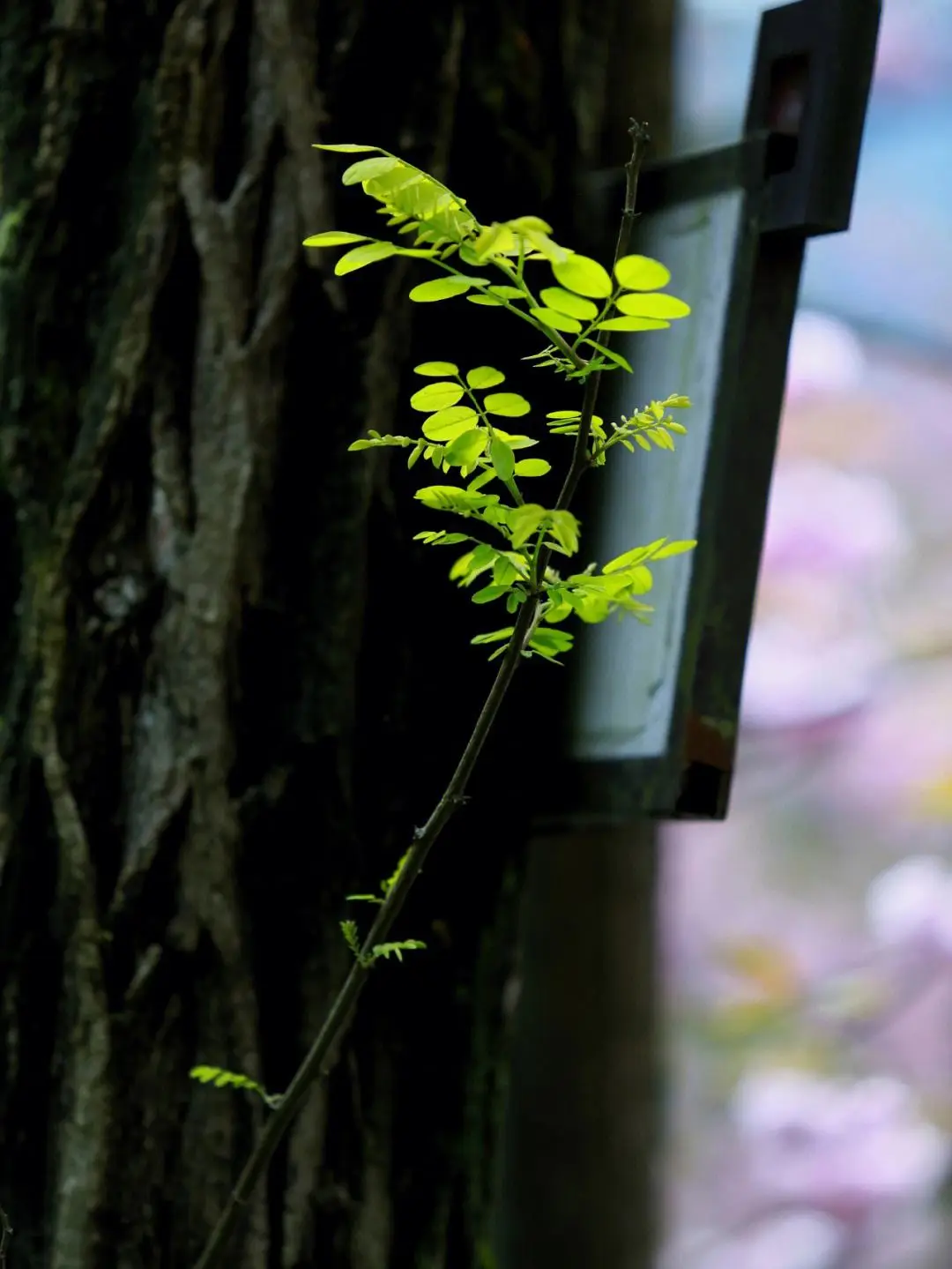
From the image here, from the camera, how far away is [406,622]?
26.8 inches

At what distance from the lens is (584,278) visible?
0.36 metres

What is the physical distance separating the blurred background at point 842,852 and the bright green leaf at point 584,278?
1.31 metres

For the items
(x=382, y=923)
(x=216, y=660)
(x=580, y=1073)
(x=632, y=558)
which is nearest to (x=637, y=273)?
(x=632, y=558)

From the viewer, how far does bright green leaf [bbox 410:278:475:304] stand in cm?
36

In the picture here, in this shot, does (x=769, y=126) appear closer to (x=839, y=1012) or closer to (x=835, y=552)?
(x=835, y=552)

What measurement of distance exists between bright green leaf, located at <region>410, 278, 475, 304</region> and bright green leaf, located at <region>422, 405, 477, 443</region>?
44mm

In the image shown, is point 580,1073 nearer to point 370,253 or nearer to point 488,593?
point 488,593

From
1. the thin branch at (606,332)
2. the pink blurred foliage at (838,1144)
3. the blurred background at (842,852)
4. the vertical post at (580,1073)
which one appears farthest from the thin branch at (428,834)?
the pink blurred foliage at (838,1144)

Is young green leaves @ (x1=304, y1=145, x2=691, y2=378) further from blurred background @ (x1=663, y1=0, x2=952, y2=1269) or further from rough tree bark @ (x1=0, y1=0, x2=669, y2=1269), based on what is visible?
blurred background @ (x1=663, y1=0, x2=952, y2=1269)

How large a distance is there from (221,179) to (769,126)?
0.27m

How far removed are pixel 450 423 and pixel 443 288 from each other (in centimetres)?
6

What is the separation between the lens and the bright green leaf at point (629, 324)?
0.37m

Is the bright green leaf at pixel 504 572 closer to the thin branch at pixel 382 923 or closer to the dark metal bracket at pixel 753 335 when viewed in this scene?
the thin branch at pixel 382 923

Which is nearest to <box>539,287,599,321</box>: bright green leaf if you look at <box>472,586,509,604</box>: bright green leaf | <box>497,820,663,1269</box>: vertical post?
<box>472,586,509,604</box>: bright green leaf
